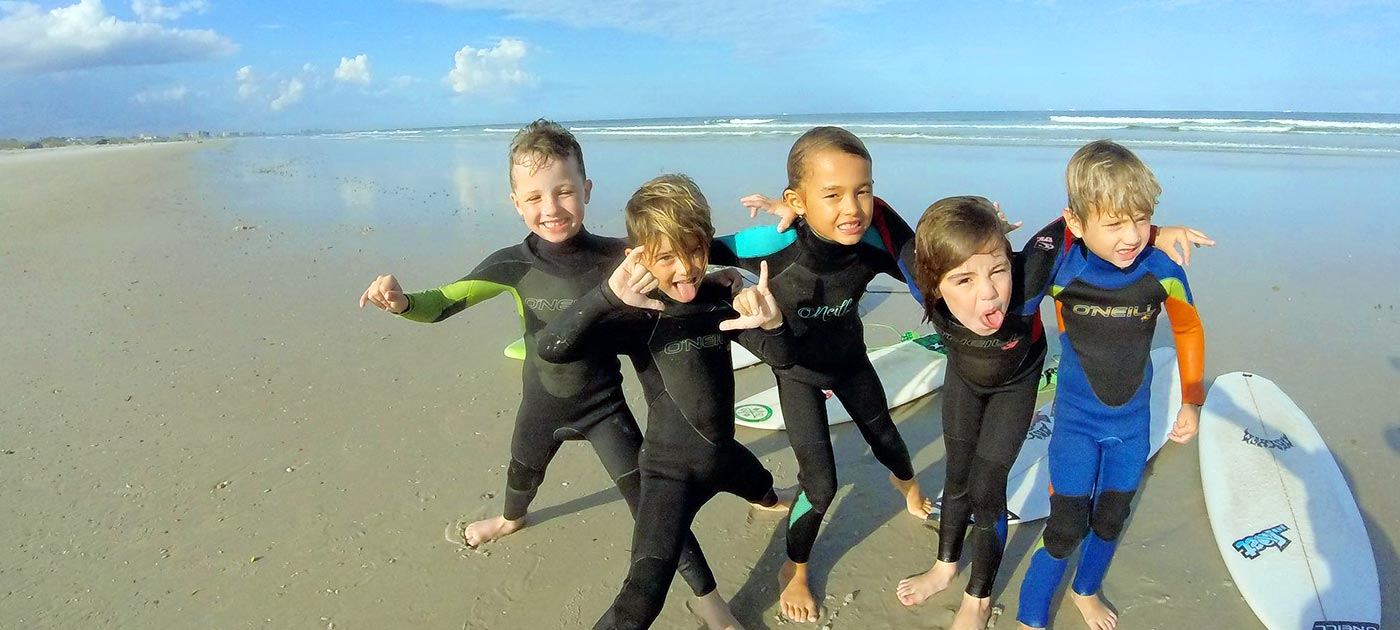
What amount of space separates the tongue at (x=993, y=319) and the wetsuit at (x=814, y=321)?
593 millimetres

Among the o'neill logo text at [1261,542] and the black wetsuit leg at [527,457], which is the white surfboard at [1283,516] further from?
the black wetsuit leg at [527,457]

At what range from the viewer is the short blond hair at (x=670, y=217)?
235 centimetres

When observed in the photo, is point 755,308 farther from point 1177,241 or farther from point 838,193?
point 1177,241

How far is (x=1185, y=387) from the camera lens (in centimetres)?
266

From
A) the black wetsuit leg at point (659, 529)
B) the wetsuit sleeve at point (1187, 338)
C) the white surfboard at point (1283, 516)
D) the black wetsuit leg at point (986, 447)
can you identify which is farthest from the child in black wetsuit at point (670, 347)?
the white surfboard at point (1283, 516)

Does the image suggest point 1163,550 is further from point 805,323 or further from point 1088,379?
point 805,323

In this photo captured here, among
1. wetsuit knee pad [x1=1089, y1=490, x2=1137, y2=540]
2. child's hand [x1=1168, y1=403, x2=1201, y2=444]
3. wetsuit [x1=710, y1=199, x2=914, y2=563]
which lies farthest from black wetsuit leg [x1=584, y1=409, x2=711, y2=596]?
child's hand [x1=1168, y1=403, x2=1201, y2=444]

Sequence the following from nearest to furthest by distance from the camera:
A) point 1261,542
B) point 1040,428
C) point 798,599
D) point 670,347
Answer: point 670,347 < point 798,599 < point 1261,542 < point 1040,428

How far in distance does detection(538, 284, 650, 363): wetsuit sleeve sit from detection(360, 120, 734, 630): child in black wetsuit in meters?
0.32

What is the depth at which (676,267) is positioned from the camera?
2.41m

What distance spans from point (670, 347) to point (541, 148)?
3.31 ft

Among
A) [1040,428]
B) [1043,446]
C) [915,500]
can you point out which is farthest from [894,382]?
[915,500]

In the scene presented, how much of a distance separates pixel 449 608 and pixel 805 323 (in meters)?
1.86

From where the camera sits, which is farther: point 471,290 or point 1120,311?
point 471,290
